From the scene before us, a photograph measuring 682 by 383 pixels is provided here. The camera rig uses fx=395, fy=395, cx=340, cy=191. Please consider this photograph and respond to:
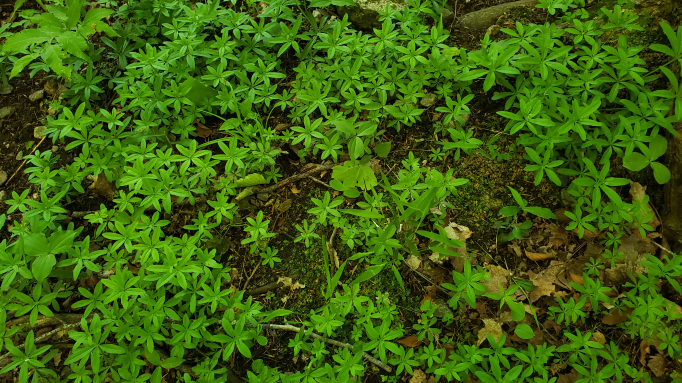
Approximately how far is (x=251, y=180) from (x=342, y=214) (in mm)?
749

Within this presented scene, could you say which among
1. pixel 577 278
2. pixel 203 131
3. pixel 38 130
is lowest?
pixel 577 278

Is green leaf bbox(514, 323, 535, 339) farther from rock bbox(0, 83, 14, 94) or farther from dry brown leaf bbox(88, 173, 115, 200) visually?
rock bbox(0, 83, 14, 94)

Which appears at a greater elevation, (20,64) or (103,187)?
(20,64)

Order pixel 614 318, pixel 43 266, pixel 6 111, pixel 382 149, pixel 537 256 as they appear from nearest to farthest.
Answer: pixel 43 266
pixel 614 318
pixel 537 256
pixel 382 149
pixel 6 111

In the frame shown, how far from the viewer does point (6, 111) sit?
356cm

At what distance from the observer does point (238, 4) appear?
3709 millimetres

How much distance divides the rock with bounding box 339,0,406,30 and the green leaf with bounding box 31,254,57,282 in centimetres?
290

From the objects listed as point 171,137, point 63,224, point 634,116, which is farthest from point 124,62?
point 634,116

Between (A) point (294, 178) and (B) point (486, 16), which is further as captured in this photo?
(B) point (486, 16)

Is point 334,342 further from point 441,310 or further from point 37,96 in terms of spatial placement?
point 37,96

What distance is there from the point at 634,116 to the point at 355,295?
7.09ft

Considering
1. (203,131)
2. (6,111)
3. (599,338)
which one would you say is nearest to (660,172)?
(599,338)

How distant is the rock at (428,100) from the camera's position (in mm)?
3232

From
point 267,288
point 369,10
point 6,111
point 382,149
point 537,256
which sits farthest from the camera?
point 6,111
